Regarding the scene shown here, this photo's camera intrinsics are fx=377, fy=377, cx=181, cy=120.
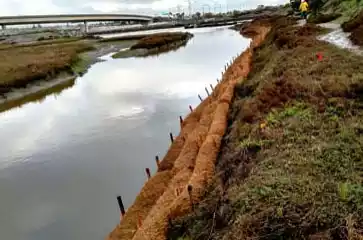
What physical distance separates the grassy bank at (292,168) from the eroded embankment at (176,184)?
14.7 inches

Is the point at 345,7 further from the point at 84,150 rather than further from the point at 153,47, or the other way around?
the point at 153,47

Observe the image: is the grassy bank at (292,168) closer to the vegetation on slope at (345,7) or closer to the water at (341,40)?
the water at (341,40)

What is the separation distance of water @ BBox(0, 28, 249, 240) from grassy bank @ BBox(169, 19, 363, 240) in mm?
4979

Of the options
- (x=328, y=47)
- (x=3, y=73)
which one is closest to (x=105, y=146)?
(x=328, y=47)

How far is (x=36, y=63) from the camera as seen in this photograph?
40375 millimetres

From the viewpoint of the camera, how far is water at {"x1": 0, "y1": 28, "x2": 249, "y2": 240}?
1227 centimetres

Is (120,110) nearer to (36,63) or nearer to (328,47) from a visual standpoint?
(328,47)

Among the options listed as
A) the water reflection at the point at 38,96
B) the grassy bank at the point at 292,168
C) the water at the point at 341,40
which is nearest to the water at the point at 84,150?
the water reflection at the point at 38,96

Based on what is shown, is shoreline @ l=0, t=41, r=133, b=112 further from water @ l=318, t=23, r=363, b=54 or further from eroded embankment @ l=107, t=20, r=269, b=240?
water @ l=318, t=23, r=363, b=54

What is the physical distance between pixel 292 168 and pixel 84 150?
42.7 ft

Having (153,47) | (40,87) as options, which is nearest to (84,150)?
(40,87)

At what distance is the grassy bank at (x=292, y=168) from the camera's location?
567 cm

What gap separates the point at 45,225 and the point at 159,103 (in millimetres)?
15265

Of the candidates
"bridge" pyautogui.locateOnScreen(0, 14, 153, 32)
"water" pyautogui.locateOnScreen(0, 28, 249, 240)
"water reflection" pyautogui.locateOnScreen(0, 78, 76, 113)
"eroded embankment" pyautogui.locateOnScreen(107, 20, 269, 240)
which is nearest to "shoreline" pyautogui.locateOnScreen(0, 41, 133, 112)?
"water reflection" pyautogui.locateOnScreen(0, 78, 76, 113)
